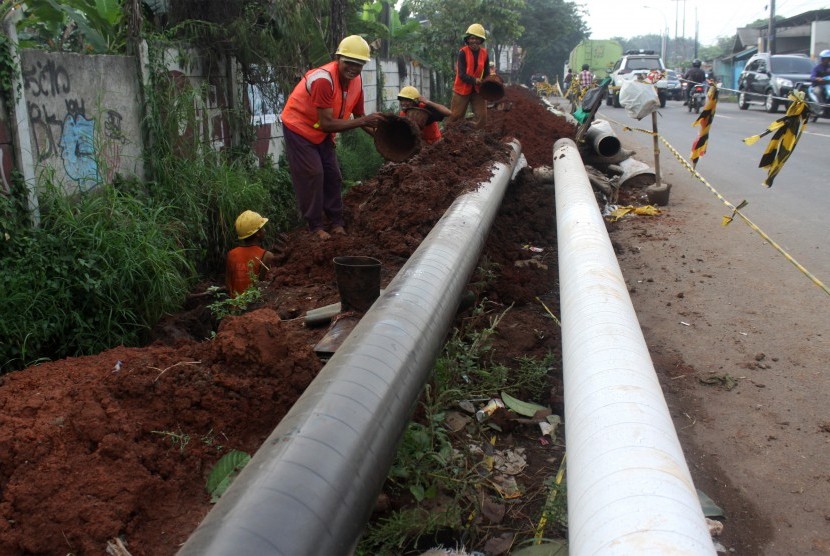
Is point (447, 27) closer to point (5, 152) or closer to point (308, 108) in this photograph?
point (308, 108)

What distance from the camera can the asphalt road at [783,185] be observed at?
22.7ft

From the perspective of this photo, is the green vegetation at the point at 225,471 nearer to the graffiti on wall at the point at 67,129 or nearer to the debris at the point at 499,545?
the debris at the point at 499,545

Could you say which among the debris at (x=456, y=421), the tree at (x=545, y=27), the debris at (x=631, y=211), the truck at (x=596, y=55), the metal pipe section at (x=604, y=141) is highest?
the tree at (x=545, y=27)

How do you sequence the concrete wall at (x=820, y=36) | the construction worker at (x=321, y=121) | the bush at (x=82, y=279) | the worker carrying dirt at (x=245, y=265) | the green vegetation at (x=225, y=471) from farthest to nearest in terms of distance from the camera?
the concrete wall at (x=820, y=36), the construction worker at (x=321, y=121), the worker carrying dirt at (x=245, y=265), the bush at (x=82, y=279), the green vegetation at (x=225, y=471)

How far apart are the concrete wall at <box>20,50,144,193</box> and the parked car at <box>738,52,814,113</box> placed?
2113cm

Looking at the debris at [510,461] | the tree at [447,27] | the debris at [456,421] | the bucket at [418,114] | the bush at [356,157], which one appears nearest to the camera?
the debris at [510,461]

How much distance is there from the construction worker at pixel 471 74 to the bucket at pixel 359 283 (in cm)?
676

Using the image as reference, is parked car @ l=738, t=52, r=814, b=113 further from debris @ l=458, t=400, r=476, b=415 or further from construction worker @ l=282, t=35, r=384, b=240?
debris @ l=458, t=400, r=476, b=415

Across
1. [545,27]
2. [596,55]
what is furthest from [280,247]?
[545,27]

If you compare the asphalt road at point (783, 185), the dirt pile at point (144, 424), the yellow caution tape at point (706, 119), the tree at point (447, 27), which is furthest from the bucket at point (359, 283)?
the tree at point (447, 27)

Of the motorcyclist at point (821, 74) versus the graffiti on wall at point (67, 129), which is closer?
the graffiti on wall at point (67, 129)

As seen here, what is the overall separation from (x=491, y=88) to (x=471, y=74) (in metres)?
0.40

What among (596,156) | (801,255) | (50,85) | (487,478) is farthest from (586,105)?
(487,478)

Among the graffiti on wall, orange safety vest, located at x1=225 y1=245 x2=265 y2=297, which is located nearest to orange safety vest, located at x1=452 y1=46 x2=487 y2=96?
orange safety vest, located at x1=225 y1=245 x2=265 y2=297
